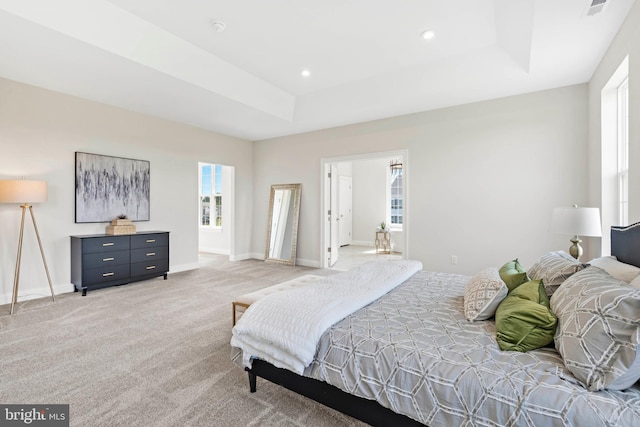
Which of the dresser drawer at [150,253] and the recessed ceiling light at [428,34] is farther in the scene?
the dresser drawer at [150,253]

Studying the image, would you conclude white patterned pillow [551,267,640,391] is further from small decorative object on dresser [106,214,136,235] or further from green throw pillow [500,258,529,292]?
small decorative object on dresser [106,214,136,235]

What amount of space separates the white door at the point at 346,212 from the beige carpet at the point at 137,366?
214 inches

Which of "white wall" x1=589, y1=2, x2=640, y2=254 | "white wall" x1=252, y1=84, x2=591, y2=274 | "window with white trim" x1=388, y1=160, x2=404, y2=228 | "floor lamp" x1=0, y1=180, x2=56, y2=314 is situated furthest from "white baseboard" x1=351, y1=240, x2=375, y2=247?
"floor lamp" x1=0, y1=180, x2=56, y2=314

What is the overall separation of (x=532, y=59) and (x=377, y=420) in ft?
12.5

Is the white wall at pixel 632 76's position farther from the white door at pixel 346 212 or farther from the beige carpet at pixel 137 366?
the white door at pixel 346 212

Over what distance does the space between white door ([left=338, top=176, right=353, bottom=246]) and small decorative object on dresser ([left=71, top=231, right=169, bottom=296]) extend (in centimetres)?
510

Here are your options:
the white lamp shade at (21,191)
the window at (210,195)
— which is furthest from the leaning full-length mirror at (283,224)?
the white lamp shade at (21,191)

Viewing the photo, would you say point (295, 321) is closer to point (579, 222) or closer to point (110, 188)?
point (579, 222)

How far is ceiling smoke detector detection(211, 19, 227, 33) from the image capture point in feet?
10.5

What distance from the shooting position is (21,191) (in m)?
3.50

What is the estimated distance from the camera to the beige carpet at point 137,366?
5.85ft

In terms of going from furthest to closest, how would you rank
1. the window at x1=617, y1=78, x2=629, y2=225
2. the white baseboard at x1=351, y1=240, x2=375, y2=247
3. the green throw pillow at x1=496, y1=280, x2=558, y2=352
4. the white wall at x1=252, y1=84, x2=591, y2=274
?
the white baseboard at x1=351, y1=240, x2=375, y2=247 < the white wall at x1=252, y1=84, x2=591, y2=274 < the window at x1=617, y1=78, x2=629, y2=225 < the green throw pillow at x1=496, y1=280, x2=558, y2=352

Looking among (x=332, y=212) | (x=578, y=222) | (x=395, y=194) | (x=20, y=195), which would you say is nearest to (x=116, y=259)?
(x=20, y=195)

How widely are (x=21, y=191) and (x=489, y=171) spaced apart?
19.7ft
